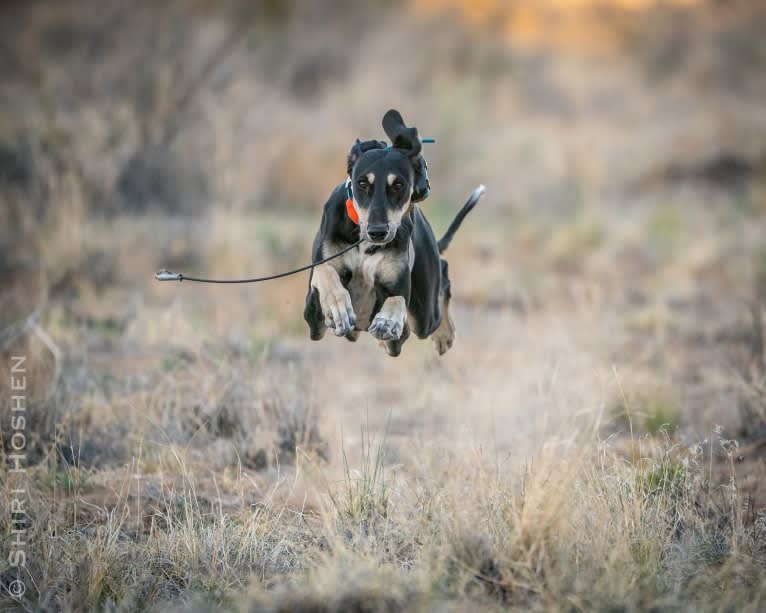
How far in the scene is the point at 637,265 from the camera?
15.3 metres

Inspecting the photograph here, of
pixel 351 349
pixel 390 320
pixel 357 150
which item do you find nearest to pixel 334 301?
pixel 390 320

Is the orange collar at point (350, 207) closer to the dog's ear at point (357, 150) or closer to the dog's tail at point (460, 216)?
the dog's ear at point (357, 150)

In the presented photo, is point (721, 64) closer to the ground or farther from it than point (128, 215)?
farther from it

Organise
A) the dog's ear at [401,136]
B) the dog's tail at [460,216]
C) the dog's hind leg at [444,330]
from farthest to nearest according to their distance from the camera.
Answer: the dog's hind leg at [444,330], the dog's tail at [460,216], the dog's ear at [401,136]

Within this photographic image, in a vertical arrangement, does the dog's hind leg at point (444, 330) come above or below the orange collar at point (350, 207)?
below

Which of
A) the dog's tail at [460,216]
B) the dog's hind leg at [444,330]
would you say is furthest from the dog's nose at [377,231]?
the dog's hind leg at [444,330]

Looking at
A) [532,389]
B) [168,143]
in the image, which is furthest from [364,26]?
[532,389]

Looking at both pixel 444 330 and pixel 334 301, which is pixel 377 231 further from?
pixel 444 330

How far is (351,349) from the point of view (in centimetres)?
1120

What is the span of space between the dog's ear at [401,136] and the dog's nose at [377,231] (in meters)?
0.50

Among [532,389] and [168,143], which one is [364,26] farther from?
[532,389]

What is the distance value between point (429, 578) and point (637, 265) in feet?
39.3

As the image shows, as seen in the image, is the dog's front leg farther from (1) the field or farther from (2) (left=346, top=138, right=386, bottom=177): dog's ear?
(1) the field

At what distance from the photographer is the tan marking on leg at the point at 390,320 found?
4305mm
